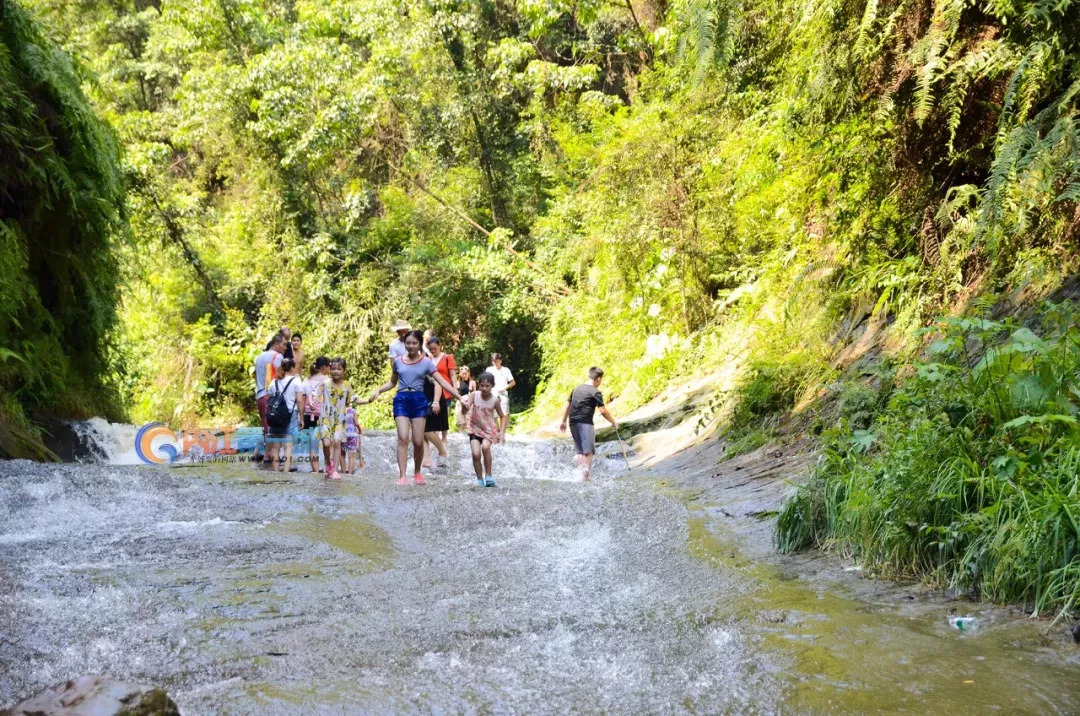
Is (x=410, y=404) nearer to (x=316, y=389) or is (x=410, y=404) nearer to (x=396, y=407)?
(x=396, y=407)

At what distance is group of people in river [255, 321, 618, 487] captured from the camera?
11.4 meters

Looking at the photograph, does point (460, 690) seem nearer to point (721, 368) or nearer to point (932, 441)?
point (932, 441)

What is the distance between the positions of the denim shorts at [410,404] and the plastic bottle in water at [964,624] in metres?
7.38

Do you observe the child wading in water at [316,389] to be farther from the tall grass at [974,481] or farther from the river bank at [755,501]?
the tall grass at [974,481]

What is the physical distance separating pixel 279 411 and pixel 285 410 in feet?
0.25

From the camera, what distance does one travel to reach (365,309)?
2991cm

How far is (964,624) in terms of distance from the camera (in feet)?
15.8

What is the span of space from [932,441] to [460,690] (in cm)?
352

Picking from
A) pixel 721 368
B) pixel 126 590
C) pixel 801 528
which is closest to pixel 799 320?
pixel 721 368

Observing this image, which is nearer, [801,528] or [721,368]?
[801,528]

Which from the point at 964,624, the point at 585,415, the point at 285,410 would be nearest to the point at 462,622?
the point at 964,624

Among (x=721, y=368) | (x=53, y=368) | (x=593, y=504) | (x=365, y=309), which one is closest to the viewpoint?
(x=593, y=504)
